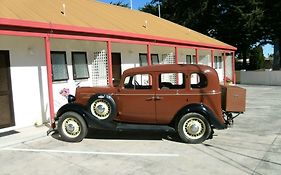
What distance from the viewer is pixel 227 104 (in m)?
9.24

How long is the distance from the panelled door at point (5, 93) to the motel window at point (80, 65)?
296 cm

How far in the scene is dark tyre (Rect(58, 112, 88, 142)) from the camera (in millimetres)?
9188

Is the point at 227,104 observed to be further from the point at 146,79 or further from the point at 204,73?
the point at 146,79

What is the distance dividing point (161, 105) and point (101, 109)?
145 cm

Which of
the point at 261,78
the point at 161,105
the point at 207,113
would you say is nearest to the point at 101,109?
the point at 161,105

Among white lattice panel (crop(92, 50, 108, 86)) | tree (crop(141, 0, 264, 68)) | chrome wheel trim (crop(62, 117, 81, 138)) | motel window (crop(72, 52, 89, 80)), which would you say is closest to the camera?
chrome wheel trim (crop(62, 117, 81, 138))

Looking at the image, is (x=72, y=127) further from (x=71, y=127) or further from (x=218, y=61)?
(x=218, y=61)

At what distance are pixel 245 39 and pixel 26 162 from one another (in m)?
32.0

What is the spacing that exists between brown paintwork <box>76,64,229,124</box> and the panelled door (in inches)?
112

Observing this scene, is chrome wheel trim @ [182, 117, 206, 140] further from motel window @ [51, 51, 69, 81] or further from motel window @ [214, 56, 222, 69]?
motel window @ [214, 56, 222, 69]

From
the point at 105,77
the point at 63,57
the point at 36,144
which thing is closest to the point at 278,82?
the point at 105,77

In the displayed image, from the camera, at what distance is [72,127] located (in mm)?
9266

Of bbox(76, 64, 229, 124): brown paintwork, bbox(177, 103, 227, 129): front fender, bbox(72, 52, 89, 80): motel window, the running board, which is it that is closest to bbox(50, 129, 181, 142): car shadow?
the running board

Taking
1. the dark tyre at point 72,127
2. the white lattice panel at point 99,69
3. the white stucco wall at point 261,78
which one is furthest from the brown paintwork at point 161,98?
the white stucco wall at point 261,78
